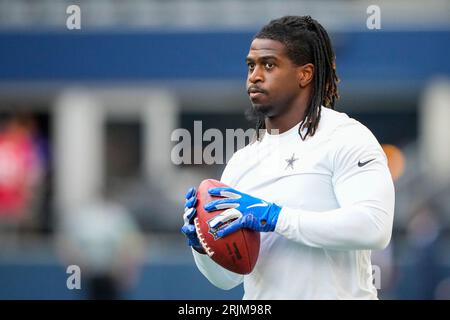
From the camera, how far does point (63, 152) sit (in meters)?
14.6

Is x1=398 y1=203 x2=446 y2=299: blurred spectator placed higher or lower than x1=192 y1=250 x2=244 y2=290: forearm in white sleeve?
lower

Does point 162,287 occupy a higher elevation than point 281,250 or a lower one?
lower

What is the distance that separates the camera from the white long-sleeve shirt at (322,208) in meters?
3.29

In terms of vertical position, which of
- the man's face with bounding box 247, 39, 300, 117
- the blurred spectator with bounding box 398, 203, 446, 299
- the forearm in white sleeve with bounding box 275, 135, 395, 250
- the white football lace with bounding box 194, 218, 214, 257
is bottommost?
the blurred spectator with bounding box 398, 203, 446, 299

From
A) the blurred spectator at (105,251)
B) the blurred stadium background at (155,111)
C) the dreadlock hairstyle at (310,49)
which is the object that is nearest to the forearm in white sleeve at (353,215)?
the dreadlock hairstyle at (310,49)

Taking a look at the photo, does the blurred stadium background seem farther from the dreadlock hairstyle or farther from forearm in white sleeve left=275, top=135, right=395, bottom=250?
forearm in white sleeve left=275, top=135, right=395, bottom=250

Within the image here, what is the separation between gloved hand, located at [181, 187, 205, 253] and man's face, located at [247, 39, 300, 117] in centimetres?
40

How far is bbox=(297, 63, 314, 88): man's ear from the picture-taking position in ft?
11.7

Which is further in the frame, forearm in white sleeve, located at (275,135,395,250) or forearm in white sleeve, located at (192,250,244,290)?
forearm in white sleeve, located at (192,250,244,290)

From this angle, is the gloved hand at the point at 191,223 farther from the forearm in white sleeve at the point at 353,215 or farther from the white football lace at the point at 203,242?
the forearm in white sleeve at the point at 353,215

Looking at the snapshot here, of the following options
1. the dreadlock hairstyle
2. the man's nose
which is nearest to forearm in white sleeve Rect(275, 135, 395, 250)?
the dreadlock hairstyle
